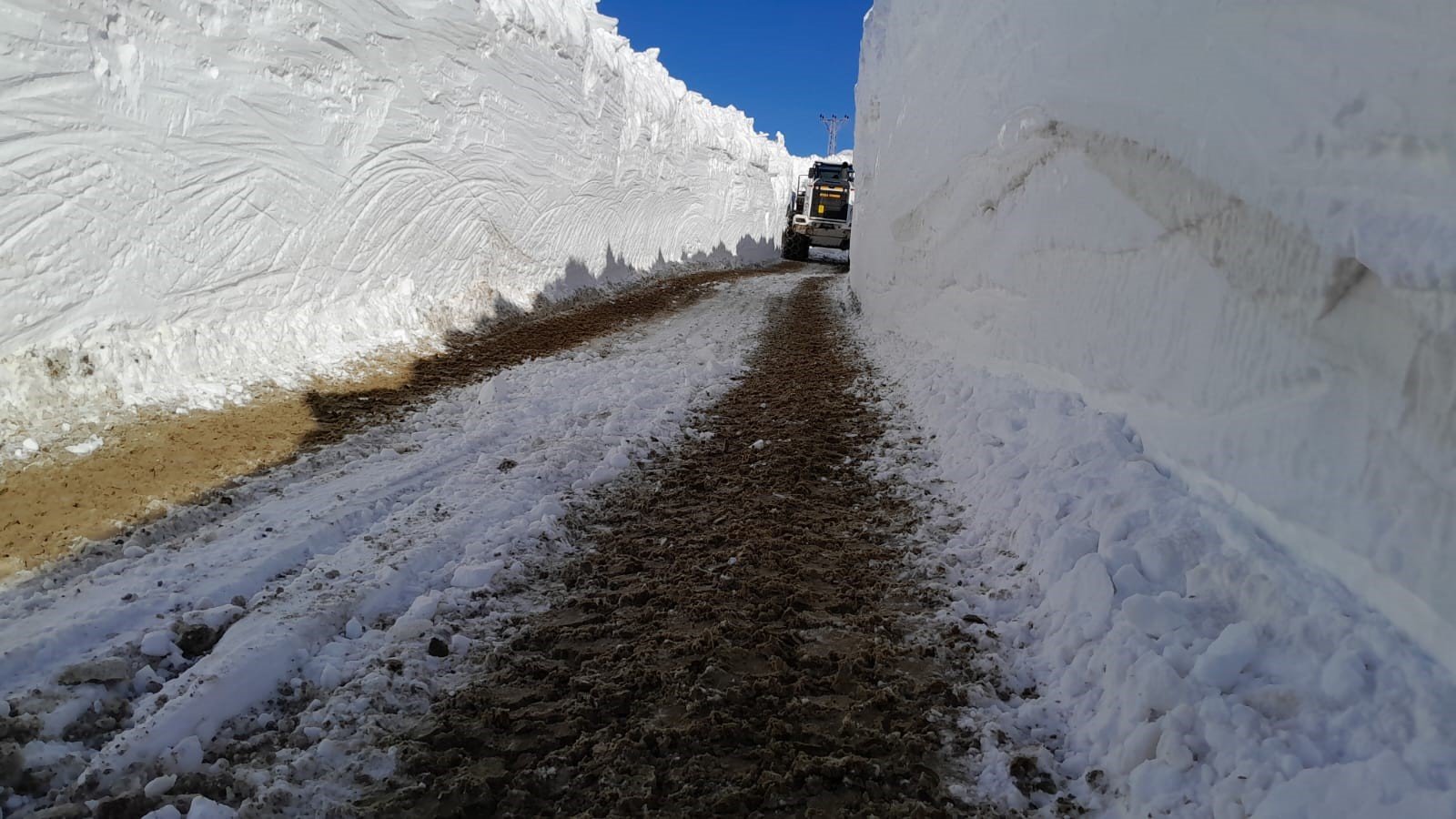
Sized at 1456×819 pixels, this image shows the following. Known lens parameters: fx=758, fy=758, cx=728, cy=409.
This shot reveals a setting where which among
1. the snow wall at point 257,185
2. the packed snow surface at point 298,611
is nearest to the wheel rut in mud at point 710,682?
the packed snow surface at point 298,611

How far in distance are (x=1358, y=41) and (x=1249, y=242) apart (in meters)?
0.74

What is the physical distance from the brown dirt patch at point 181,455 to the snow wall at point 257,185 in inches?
16.6

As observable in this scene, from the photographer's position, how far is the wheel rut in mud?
2227 mm

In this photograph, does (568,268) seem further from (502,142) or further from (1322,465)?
(1322,465)

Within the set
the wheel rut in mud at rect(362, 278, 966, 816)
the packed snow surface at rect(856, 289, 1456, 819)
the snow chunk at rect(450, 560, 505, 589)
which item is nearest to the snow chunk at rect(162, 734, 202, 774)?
the wheel rut in mud at rect(362, 278, 966, 816)

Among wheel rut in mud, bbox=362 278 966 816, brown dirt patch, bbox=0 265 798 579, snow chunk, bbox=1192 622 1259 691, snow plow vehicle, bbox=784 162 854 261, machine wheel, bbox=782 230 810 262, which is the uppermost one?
snow plow vehicle, bbox=784 162 854 261

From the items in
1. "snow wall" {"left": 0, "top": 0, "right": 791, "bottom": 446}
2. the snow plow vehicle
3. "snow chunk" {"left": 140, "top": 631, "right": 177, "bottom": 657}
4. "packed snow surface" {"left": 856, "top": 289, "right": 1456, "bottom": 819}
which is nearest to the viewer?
"packed snow surface" {"left": 856, "top": 289, "right": 1456, "bottom": 819}

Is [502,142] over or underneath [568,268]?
over

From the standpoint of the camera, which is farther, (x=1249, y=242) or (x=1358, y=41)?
(x=1249, y=242)

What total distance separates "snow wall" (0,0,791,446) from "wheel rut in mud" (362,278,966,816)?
13.4ft

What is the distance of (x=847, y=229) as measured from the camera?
31016 mm

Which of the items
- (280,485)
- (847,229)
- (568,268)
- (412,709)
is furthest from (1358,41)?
(847,229)

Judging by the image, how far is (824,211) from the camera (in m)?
30.9

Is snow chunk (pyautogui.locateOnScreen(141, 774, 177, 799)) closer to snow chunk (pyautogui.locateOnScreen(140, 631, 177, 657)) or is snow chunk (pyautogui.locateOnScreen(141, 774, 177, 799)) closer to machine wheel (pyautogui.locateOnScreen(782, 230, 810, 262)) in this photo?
snow chunk (pyautogui.locateOnScreen(140, 631, 177, 657))
